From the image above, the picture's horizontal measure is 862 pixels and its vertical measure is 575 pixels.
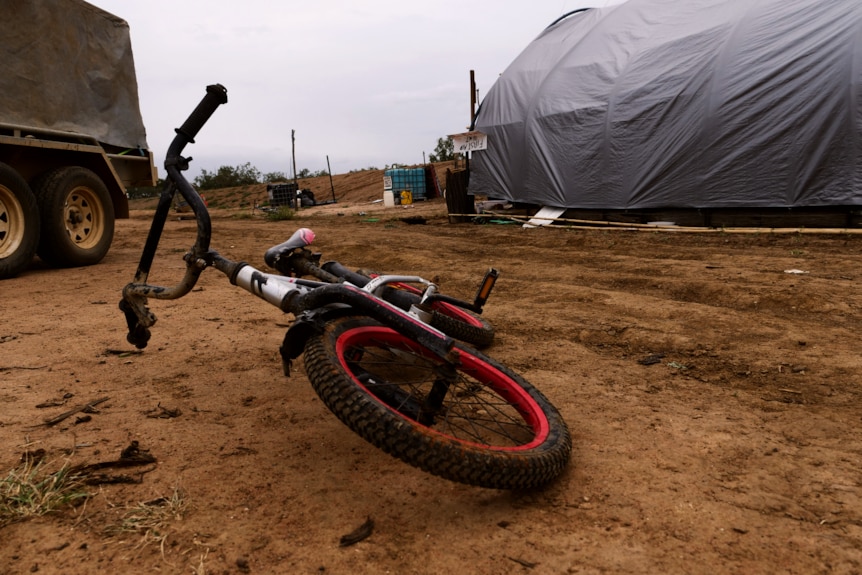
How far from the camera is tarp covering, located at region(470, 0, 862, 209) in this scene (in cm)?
920

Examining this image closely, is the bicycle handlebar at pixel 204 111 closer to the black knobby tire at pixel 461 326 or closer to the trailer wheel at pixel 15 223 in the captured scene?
the black knobby tire at pixel 461 326

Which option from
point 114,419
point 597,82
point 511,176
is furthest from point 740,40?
point 114,419

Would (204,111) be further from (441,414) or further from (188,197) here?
(441,414)

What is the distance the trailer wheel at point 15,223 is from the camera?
5.73m

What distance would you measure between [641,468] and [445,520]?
786 mm

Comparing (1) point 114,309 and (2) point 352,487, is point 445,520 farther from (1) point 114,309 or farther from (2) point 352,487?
(1) point 114,309

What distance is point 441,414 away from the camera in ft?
7.65

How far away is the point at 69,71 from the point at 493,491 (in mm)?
7410

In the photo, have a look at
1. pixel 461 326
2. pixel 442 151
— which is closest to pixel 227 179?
pixel 442 151

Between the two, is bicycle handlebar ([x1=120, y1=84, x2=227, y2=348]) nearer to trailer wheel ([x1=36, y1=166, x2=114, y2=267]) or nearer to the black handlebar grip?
the black handlebar grip

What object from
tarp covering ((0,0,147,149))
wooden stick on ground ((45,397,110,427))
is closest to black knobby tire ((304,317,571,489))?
wooden stick on ground ((45,397,110,427))

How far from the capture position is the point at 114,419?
2541 millimetres

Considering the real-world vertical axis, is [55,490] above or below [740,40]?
below

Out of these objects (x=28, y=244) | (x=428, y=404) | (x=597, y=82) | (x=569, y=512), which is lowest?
(x=569, y=512)
